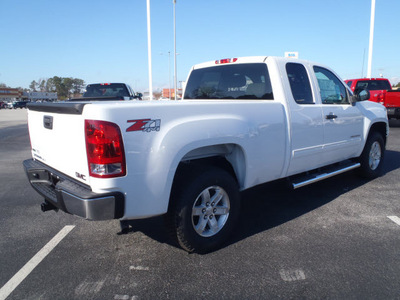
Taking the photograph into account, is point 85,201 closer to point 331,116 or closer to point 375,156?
point 331,116

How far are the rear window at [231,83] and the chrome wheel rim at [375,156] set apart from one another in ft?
9.34

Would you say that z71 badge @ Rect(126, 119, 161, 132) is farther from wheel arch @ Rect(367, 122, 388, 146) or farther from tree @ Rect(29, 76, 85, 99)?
tree @ Rect(29, 76, 85, 99)

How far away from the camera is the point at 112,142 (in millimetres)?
2395

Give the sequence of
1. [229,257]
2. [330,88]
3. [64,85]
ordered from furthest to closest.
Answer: [64,85] < [330,88] < [229,257]

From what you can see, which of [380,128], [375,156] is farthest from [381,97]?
[375,156]

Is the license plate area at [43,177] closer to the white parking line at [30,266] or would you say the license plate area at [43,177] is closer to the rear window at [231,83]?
the white parking line at [30,266]

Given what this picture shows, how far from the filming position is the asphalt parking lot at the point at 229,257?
100 inches

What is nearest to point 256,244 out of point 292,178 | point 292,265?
point 292,265

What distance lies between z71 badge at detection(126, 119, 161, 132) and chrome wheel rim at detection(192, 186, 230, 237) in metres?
0.84

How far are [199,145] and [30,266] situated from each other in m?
1.93

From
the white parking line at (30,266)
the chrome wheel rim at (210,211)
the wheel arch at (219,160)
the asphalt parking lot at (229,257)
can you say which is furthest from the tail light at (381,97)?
the white parking line at (30,266)

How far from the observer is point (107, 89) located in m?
11.4

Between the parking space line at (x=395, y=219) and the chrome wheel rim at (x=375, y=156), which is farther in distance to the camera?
the chrome wheel rim at (x=375, y=156)

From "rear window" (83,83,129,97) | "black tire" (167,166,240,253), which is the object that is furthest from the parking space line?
"rear window" (83,83,129,97)
